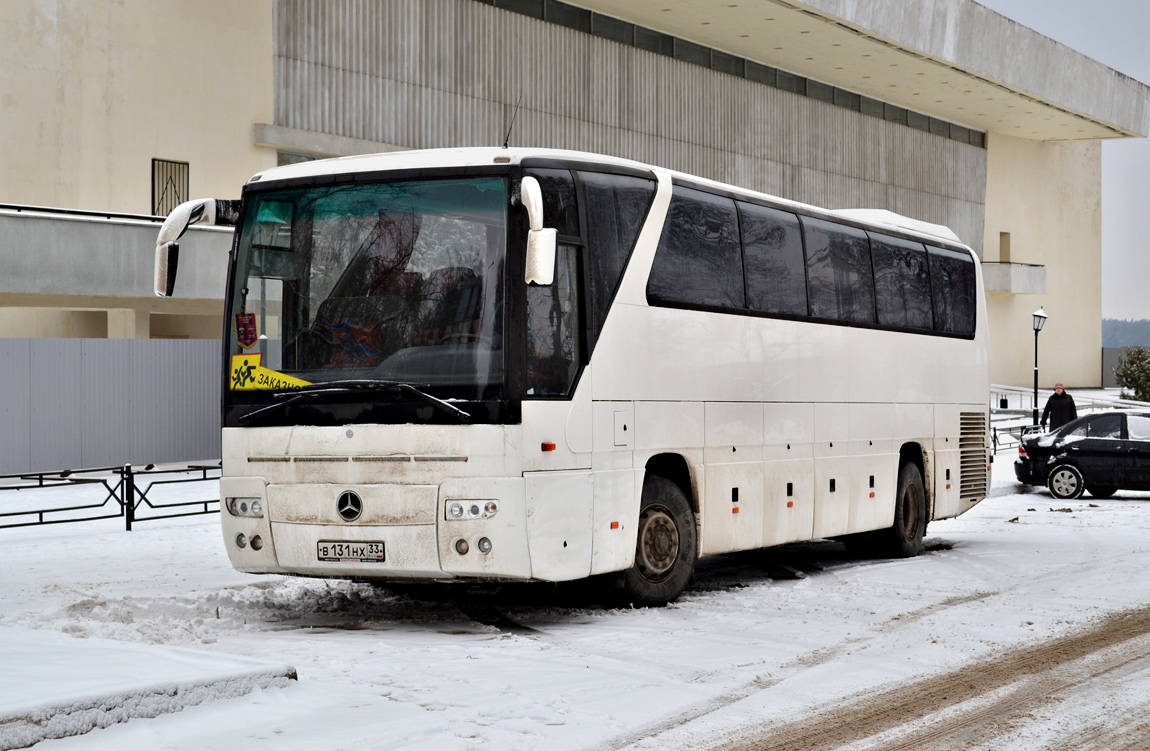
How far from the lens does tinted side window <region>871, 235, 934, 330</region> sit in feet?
51.3

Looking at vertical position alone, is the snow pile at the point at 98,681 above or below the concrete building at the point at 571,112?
below

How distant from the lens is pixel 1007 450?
38688mm

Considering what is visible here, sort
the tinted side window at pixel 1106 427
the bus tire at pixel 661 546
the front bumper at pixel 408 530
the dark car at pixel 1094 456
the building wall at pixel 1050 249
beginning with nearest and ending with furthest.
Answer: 1. the front bumper at pixel 408 530
2. the bus tire at pixel 661 546
3. the dark car at pixel 1094 456
4. the tinted side window at pixel 1106 427
5. the building wall at pixel 1050 249

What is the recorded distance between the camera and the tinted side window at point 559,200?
34.5 ft

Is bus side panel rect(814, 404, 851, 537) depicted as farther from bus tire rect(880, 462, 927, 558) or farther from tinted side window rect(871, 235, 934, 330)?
tinted side window rect(871, 235, 934, 330)

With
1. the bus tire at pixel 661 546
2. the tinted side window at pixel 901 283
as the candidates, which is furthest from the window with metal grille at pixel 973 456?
the bus tire at pixel 661 546

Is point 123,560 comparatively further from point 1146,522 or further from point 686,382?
point 1146,522

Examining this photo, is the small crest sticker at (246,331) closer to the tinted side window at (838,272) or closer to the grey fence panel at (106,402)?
the tinted side window at (838,272)

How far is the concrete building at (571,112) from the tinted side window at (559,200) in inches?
812

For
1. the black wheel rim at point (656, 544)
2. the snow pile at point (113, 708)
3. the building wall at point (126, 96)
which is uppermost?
the building wall at point (126, 96)

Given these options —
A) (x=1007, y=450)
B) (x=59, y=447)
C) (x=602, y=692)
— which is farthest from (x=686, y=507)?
(x=1007, y=450)

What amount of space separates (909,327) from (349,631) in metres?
8.58

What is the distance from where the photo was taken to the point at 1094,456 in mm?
24984

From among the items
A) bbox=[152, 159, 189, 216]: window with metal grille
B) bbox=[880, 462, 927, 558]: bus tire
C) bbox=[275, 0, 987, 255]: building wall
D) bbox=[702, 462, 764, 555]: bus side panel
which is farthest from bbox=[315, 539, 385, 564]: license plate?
bbox=[275, 0, 987, 255]: building wall
